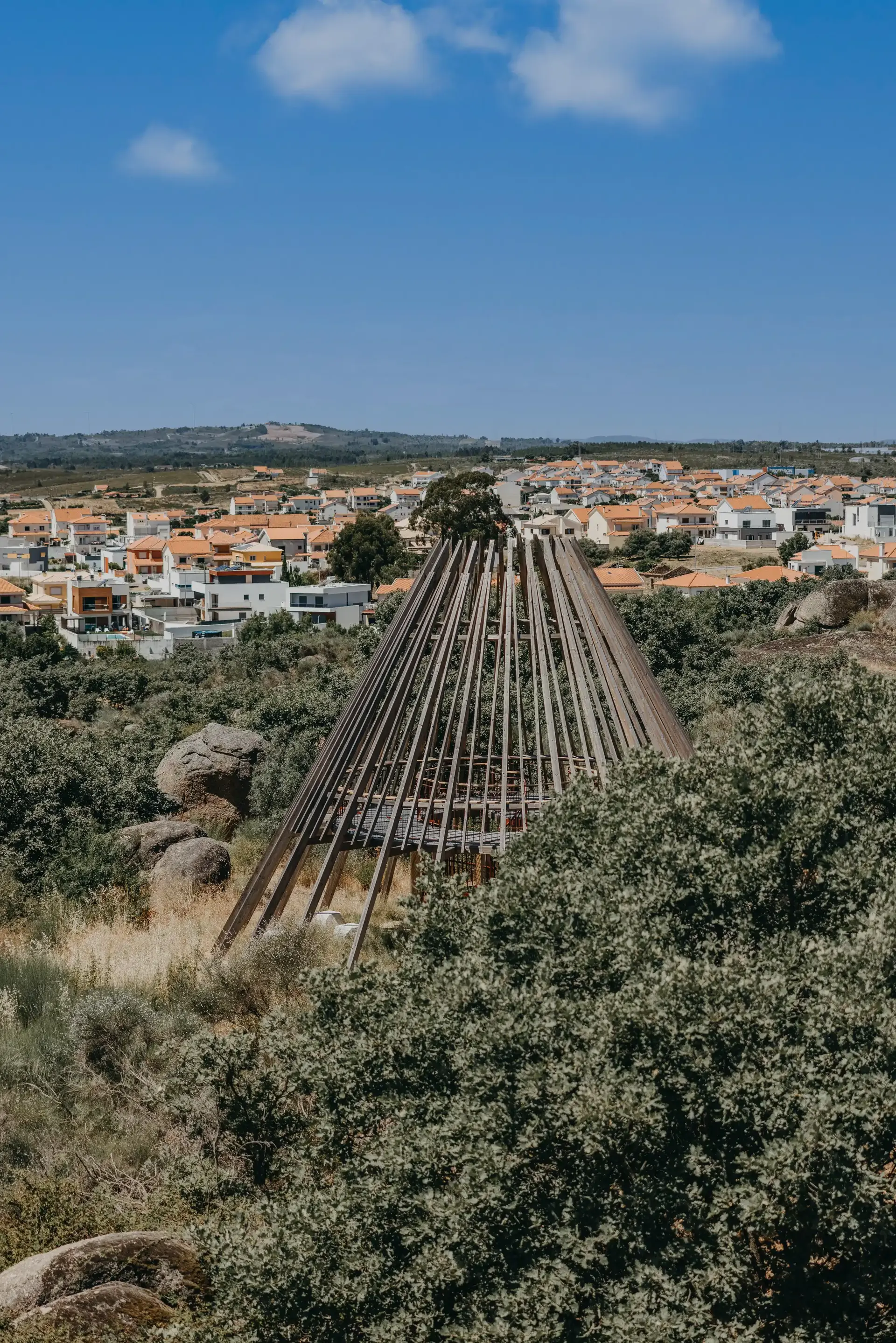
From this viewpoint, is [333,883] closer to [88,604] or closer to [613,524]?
A: [88,604]

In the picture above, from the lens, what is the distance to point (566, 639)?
35.6 feet

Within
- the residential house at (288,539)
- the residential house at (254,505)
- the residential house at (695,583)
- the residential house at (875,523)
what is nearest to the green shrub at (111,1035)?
the residential house at (695,583)

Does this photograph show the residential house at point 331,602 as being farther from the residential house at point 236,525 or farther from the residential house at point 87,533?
the residential house at point 87,533

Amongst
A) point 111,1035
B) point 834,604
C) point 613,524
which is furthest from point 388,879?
point 613,524

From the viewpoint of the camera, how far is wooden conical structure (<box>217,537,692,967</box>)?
34.4ft

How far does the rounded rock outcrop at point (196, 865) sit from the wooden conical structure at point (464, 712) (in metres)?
2.67

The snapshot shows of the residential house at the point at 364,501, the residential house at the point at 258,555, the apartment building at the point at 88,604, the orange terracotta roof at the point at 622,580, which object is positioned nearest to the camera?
the orange terracotta roof at the point at 622,580

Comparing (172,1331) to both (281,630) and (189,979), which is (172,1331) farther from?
(281,630)

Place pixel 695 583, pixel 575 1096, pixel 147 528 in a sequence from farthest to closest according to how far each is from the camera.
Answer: pixel 147 528, pixel 695 583, pixel 575 1096

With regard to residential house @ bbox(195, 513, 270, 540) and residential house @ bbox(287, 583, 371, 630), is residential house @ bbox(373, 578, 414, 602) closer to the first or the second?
residential house @ bbox(287, 583, 371, 630)

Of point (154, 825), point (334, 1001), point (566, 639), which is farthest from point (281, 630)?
point (334, 1001)

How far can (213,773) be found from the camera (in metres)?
18.3

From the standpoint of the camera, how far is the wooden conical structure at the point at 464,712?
1050cm

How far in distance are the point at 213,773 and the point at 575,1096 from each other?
44.7 feet
